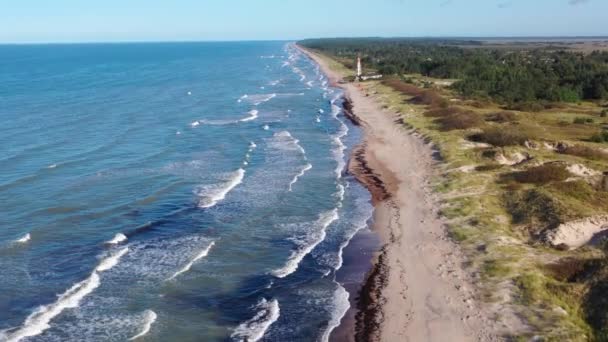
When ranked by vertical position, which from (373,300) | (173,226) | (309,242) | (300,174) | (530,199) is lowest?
(373,300)

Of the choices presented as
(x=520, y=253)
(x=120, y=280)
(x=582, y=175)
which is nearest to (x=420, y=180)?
(x=582, y=175)

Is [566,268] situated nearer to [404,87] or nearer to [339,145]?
[339,145]

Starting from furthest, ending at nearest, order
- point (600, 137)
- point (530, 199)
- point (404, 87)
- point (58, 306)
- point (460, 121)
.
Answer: point (404, 87) → point (460, 121) → point (600, 137) → point (530, 199) → point (58, 306)

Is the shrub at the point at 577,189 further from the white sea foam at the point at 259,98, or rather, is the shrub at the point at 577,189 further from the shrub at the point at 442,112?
the white sea foam at the point at 259,98

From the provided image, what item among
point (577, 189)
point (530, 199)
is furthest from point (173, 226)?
point (577, 189)

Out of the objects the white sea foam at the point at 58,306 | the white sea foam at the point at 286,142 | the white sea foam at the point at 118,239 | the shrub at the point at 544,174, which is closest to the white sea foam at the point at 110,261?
the white sea foam at the point at 58,306

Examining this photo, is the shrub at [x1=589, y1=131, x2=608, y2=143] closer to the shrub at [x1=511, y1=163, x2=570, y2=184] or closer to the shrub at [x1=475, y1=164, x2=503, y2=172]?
the shrub at [x1=475, y1=164, x2=503, y2=172]

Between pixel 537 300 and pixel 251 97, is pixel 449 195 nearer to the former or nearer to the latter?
pixel 537 300
